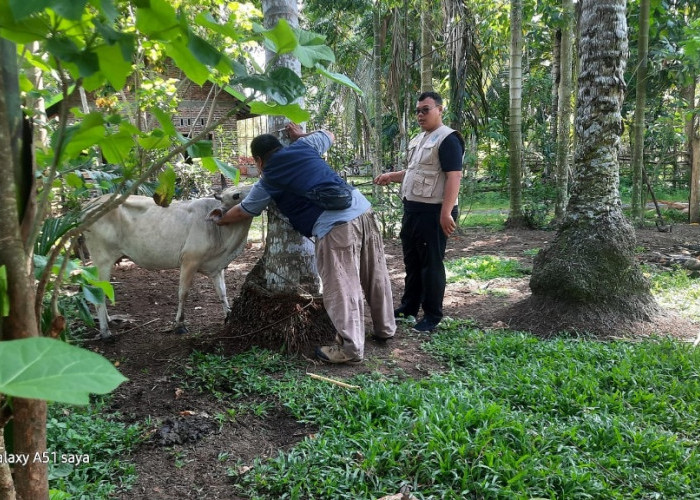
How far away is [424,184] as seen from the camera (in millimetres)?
5020

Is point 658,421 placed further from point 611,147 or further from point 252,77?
point 252,77

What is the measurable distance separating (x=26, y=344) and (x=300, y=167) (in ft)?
11.4

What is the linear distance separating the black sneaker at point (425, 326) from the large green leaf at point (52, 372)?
4537 mm

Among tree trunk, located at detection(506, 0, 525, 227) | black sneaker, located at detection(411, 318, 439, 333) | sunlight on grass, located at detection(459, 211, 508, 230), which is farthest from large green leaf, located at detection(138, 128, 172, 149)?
sunlight on grass, located at detection(459, 211, 508, 230)

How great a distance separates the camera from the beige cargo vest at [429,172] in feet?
16.3

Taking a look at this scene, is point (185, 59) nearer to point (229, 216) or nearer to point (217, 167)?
point (217, 167)

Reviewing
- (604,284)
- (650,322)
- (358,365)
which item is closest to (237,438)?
(358,365)

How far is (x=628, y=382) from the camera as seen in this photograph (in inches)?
149

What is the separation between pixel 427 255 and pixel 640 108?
7.20 metres

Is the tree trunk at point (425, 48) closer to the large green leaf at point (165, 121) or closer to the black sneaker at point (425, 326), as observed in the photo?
the black sneaker at point (425, 326)

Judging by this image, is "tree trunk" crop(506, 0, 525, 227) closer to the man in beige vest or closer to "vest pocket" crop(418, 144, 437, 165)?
the man in beige vest

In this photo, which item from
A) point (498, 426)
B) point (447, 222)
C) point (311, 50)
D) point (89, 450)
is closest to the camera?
point (311, 50)

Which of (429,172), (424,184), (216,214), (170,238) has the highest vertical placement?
(429,172)

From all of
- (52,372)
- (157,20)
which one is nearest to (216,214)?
(157,20)
